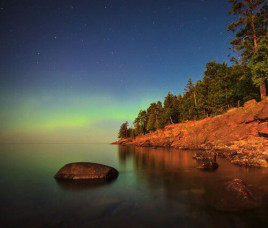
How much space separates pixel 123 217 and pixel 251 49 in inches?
1384

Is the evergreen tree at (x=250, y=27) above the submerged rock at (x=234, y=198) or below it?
above

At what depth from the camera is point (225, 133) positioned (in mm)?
29844

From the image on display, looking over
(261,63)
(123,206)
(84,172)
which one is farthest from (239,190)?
(261,63)

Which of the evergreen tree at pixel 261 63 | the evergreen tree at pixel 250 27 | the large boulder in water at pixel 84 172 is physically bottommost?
the large boulder in water at pixel 84 172

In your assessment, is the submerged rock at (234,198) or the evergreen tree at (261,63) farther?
the evergreen tree at (261,63)

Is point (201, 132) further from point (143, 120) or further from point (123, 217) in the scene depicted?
point (143, 120)

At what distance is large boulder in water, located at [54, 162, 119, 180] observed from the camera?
12.0 meters

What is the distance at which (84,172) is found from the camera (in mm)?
12102

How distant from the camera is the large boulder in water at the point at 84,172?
472 inches

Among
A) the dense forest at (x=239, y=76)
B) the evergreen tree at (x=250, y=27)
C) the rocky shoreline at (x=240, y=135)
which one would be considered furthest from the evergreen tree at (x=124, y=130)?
the evergreen tree at (x=250, y=27)

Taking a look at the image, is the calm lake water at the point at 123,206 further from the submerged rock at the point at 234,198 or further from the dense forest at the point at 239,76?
the dense forest at the point at 239,76

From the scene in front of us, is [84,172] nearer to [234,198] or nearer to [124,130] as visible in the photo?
[234,198]

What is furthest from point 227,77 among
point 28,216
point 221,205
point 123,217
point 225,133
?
point 28,216

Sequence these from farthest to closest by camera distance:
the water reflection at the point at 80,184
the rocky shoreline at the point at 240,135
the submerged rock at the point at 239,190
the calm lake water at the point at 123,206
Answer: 1. the rocky shoreline at the point at 240,135
2. the water reflection at the point at 80,184
3. the submerged rock at the point at 239,190
4. the calm lake water at the point at 123,206
